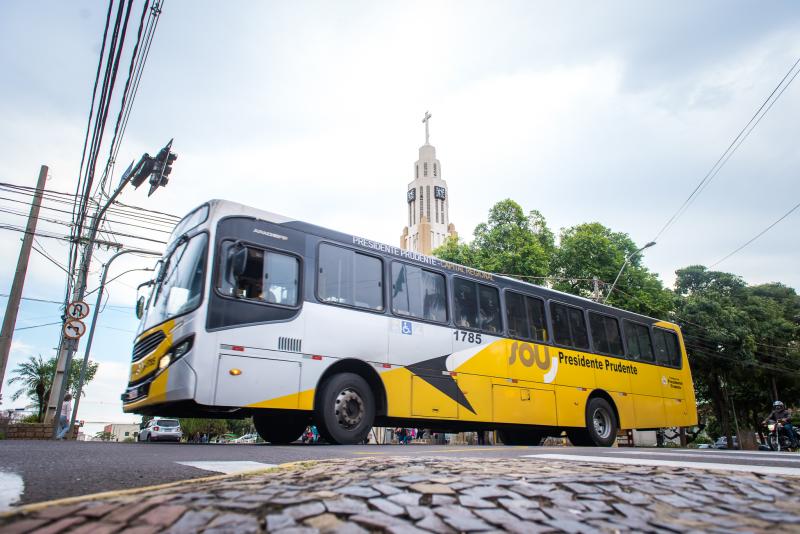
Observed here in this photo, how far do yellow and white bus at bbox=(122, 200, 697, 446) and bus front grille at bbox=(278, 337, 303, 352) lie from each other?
0.01 metres

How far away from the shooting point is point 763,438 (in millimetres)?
35969

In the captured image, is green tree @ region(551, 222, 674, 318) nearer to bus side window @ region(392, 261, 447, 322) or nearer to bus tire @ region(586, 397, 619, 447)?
bus tire @ region(586, 397, 619, 447)

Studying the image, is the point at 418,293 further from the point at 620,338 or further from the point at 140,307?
the point at 620,338

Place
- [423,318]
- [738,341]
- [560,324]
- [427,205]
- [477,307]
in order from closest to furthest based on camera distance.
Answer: [423,318], [477,307], [560,324], [738,341], [427,205]

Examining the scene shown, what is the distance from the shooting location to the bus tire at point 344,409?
23.4 ft

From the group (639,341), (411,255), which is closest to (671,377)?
(639,341)

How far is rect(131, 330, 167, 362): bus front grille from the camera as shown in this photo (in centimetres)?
683

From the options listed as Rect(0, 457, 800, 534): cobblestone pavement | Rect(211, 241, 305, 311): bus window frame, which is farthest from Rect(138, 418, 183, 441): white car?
Rect(0, 457, 800, 534): cobblestone pavement

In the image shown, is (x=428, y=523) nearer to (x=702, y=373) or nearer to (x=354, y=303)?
(x=354, y=303)

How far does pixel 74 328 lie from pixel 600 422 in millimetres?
11951

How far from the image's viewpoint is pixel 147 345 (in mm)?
7074

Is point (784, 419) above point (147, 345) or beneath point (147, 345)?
beneath

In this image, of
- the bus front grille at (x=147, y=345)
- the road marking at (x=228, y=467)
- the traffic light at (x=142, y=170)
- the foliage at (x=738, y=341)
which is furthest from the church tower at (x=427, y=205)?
the road marking at (x=228, y=467)

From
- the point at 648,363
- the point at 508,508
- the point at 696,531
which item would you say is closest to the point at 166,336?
the point at 508,508
